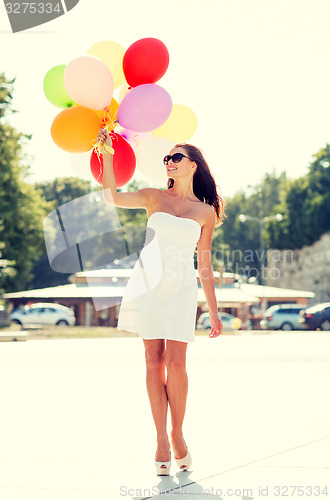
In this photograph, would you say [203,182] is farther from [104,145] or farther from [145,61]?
[145,61]

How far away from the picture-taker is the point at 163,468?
4.57 metres

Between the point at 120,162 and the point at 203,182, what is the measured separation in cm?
62

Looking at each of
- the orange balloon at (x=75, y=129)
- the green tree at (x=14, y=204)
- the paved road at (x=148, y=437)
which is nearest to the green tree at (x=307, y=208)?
the green tree at (x=14, y=204)

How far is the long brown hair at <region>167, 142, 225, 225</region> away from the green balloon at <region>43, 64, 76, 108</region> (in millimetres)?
1041

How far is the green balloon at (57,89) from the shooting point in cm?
557

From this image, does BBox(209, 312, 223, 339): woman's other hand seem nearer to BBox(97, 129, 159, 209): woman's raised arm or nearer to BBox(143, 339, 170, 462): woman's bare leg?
BBox(143, 339, 170, 462): woman's bare leg

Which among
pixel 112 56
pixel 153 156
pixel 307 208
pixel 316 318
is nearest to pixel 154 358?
pixel 153 156

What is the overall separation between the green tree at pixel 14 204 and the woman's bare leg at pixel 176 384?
36.2 metres

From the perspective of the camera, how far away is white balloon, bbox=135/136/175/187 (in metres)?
5.45

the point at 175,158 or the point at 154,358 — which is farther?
the point at 175,158

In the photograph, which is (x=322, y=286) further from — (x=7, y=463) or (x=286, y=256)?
(x=7, y=463)

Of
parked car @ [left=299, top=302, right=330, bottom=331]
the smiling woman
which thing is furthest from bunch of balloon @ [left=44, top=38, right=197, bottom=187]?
parked car @ [left=299, top=302, right=330, bottom=331]

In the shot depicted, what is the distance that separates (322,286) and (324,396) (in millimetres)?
66337

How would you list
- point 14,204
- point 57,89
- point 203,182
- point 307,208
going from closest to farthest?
point 203,182, point 57,89, point 14,204, point 307,208
